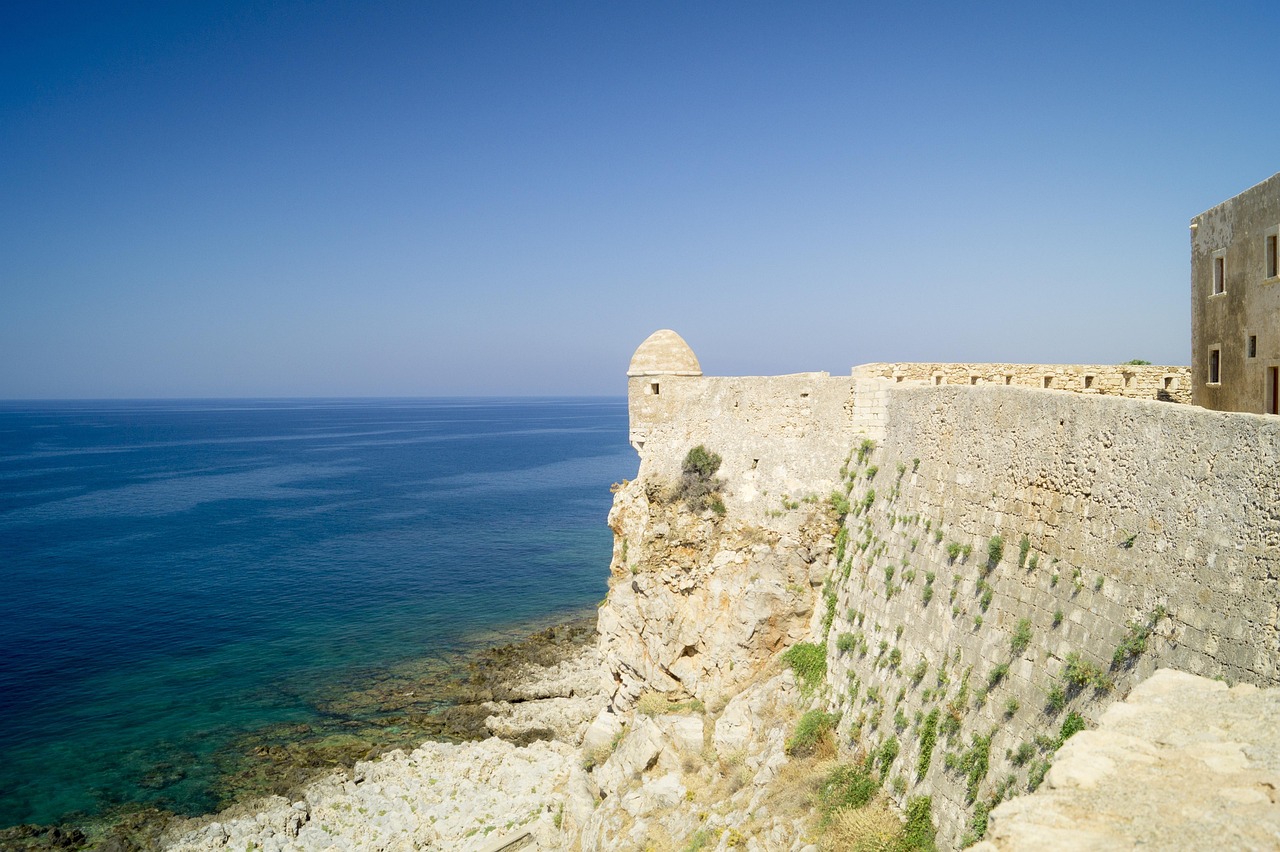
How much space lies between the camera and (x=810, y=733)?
14.9 meters

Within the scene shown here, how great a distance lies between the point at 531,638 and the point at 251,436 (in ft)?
494

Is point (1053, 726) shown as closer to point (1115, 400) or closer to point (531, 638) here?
point (1115, 400)

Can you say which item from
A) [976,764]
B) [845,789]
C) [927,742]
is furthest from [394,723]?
[976,764]

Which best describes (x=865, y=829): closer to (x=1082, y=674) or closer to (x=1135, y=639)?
(x=1082, y=674)

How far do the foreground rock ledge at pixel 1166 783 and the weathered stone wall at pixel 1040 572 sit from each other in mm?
797

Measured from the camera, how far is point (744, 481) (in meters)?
20.5

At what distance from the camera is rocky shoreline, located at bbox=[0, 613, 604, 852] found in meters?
22.7

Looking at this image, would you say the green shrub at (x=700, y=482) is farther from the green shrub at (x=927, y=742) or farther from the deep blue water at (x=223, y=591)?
the deep blue water at (x=223, y=591)

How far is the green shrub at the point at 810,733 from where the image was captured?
14.8 metres

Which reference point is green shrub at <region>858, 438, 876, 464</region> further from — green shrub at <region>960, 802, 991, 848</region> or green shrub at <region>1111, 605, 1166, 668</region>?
green shrub at <region>1111, 605, 1166, 668</region>

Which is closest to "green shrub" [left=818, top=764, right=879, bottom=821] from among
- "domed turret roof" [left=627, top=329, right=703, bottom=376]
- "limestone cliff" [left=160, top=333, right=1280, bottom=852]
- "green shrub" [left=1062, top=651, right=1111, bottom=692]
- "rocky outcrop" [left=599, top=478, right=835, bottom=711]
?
"limestone cliff" [left=160, top=333, right=1280, bottom=852]

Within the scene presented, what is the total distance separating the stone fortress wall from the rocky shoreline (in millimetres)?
15656

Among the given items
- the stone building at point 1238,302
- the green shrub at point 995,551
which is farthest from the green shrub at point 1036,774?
the stone building at point 1238,302

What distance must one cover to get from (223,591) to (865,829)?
147 feet
